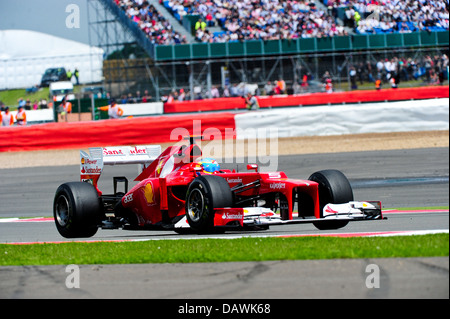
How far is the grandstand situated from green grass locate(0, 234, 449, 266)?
2263cm

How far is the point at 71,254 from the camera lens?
7359 millimetres

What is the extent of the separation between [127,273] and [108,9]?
31.2m

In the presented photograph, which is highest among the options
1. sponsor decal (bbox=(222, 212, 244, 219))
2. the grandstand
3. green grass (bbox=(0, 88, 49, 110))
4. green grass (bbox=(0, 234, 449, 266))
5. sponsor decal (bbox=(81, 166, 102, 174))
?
the grandstand

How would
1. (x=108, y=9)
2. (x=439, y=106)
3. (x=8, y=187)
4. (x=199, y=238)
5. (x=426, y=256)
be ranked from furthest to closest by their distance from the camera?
1. (x=108, y=9)
2. (x=439, y=106)
3. (x=8, y=187)
4. (x=199, y=238)
5. (x=426, y=256)

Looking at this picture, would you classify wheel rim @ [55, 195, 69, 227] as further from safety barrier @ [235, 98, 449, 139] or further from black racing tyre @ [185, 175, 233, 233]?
safety barrier @ [235, 98, 449, 139]

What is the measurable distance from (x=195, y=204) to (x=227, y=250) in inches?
63.5

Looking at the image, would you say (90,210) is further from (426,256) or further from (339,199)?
(426,256)

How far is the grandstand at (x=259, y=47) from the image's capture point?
98.7 feet

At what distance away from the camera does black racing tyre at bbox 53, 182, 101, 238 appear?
9.27 meters

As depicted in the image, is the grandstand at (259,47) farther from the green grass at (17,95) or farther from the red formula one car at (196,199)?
the red formula one car at (196,199)

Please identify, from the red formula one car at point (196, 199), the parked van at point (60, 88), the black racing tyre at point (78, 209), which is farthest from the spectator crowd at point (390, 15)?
the parked van at point (60, 88)

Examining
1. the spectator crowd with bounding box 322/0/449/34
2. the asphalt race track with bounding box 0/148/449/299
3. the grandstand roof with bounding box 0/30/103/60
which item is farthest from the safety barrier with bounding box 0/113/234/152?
the grandstand roof with bounding box 0/30/103/60

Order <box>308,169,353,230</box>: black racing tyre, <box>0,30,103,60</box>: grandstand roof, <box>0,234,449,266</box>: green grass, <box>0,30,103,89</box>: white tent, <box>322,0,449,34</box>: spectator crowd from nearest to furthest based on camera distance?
1. <box>0,234,449,266</box>: green grass
2. <box>308,169,353,230</box>: black racing tyre
3. <box>322,0,449,34</box>: spectator crowd
4. <box>0,30,103,89</box>: white tent
5. <box>0,30,103,60</box>: grandstand roof

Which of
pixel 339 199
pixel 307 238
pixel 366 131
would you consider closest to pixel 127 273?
pixel 307 238
